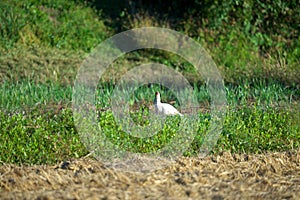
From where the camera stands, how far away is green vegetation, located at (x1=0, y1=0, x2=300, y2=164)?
641 cm

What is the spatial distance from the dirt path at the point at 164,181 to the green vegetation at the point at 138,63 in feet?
2.55

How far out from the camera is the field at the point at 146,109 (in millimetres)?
4699

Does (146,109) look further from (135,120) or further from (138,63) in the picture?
(138,63)

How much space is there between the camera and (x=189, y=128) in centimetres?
659

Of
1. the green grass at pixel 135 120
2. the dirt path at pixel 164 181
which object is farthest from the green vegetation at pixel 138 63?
the dirt path at pixel 164 181

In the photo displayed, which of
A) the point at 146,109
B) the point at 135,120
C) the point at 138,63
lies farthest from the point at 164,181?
the point at 138,63

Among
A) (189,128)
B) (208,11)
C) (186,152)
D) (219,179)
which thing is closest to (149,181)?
(219,179)

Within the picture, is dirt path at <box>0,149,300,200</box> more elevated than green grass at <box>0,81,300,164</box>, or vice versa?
green grass at <box>0,81,300,164</box>

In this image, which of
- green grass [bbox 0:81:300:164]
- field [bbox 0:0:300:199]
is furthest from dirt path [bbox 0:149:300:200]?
green grass [bbox 0:81:300:164]

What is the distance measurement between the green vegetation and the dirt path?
2.55ft

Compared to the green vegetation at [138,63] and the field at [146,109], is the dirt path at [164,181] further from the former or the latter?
the green vegetation at [138,63]

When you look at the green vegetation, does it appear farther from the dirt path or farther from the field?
the dirt path

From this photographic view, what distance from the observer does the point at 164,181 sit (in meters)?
4.64

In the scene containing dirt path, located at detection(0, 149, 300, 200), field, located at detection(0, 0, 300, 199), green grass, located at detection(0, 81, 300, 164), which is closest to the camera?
dirt path, located at detection(0, 149, 300, 200)
